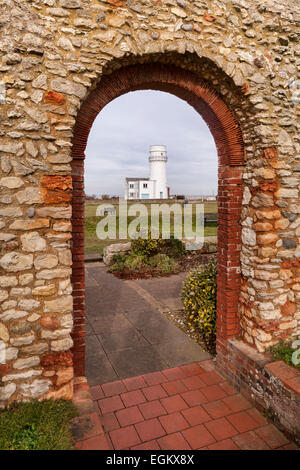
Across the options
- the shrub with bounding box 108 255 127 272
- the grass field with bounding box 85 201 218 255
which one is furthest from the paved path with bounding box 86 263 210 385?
the grass field with bounding box 85 201 218 255

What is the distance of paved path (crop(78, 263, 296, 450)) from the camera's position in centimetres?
279

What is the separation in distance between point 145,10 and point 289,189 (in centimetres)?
230

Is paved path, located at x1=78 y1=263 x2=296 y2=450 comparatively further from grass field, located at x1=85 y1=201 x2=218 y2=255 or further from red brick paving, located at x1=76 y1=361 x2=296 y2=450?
grass field, located at x1=85 y1=201 x2=218 y2=255

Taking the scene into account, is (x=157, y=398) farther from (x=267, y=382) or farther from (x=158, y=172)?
(x=158, y=172)

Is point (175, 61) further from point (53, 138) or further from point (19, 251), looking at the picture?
point (19, 251)

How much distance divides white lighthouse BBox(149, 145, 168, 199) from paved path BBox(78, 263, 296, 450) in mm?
32506

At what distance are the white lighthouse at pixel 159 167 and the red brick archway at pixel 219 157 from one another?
110ft

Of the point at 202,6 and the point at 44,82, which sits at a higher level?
the point at 202,6

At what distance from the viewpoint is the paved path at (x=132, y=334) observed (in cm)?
410

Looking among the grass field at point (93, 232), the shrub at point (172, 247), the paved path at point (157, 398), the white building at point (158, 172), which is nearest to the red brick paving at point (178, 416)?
Result: the paved path at point (157, 398)

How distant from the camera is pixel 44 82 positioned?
258 cm

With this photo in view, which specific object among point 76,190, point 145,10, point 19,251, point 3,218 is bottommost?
point 19,251
